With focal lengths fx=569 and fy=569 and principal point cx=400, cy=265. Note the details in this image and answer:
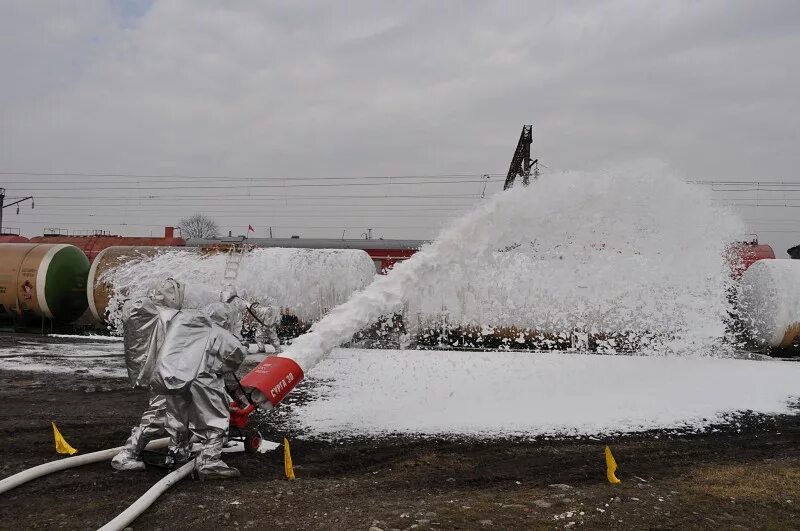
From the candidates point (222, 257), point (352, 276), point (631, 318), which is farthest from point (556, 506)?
point (222, 257)

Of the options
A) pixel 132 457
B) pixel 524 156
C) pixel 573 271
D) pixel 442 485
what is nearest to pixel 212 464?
pixel 132 457

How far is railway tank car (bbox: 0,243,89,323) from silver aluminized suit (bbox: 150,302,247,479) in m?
12.0

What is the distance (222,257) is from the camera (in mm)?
12852

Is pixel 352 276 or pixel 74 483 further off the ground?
pixel 352 276

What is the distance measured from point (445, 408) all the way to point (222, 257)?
7.74 meters

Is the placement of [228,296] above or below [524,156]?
below

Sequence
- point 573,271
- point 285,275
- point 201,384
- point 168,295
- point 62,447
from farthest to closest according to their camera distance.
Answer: point 285,275 < point 573,271 < point 62,447 < point 168,295 < point 201,384

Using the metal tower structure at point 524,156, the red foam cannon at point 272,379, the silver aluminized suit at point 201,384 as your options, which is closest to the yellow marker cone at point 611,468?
the red foam cannon at point 272,379

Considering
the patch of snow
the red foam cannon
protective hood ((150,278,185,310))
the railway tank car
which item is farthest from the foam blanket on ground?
the railway tank car

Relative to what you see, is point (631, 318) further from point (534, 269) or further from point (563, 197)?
point (563, 197)

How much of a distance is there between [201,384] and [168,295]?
32.0 inches

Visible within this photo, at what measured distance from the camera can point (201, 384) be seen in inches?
177

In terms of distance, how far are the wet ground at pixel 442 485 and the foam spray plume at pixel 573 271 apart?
1227 mm

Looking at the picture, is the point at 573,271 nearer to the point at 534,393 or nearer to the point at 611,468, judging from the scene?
the point at 534,393
